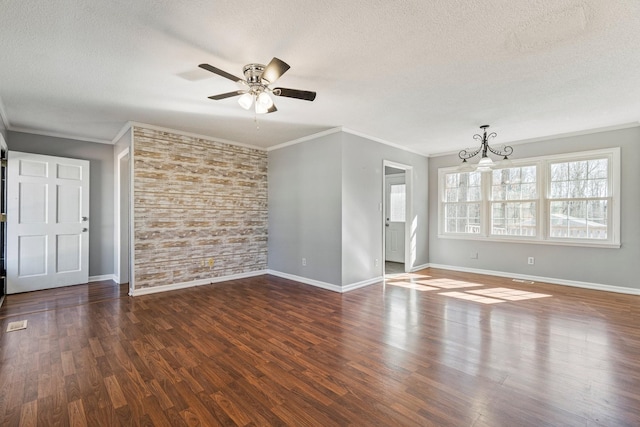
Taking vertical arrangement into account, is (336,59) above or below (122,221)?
above

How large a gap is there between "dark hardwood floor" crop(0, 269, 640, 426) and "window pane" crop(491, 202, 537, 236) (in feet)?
5.20

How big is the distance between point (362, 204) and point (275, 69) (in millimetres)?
3068

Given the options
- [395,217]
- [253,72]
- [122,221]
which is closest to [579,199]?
[395,217]

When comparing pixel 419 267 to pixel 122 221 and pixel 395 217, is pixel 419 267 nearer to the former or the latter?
pixel 395 217

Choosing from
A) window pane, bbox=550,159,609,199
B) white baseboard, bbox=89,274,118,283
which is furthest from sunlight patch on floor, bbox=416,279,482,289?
white baseboard, bbox=89,274,118,283

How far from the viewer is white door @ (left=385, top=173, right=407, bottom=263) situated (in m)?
7.22

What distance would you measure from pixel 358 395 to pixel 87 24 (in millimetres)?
3170

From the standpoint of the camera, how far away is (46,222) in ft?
15.6

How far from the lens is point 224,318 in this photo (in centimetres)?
345

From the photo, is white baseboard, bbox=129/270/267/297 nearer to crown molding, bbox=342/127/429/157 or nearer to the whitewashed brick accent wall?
the whitewashed brick accent wall

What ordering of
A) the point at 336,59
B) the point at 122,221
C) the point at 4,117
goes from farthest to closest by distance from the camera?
the point at 122,221, the point at 4,117, the point at 336,59

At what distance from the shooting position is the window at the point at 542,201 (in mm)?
4711

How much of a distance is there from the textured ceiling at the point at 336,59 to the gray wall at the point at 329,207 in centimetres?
83

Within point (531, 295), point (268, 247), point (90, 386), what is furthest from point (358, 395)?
point (268, 247)
